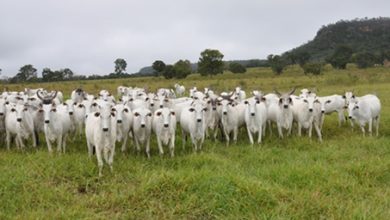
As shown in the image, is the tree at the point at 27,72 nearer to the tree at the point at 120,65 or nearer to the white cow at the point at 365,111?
the tree at the point at 120,65

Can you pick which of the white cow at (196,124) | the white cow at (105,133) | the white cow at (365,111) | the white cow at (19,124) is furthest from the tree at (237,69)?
the white cow at (105,133)

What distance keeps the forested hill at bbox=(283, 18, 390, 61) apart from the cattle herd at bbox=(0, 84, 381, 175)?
8147 centimetres

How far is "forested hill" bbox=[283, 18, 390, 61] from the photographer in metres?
96.8

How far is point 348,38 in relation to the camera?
10650 centimetres

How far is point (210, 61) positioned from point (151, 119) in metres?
44.3

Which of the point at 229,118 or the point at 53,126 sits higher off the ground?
the point at 53,126

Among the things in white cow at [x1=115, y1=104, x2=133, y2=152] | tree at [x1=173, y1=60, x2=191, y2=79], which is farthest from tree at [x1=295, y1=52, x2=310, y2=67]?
white cow at [x1=115, y1=104, x2=133, y2=152]

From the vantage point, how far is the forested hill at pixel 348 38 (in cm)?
9681

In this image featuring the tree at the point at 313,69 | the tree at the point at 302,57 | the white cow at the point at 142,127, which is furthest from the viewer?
the tree at the point at 302,57

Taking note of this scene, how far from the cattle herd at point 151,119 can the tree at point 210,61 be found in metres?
39.3

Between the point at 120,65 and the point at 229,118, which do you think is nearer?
the point at 229,118

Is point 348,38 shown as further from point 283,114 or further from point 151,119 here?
point 151,119

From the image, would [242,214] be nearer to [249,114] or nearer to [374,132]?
[249,114]

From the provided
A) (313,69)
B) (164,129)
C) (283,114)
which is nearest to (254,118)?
(283,114)
